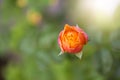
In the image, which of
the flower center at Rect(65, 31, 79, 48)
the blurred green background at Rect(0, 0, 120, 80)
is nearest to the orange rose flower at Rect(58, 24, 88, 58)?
the flower center at Rect(65, 31, 79, 48)

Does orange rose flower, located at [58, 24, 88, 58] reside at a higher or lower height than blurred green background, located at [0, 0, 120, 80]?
lower

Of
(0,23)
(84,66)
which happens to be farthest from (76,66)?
(0,23)

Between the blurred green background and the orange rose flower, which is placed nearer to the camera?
the orange rose flower

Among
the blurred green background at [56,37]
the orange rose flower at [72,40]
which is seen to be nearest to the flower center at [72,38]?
the orange rose flower at [72,40]

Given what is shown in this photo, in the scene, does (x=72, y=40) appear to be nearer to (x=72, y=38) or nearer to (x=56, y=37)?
(x=72, y=38)

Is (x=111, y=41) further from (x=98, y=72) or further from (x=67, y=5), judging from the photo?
(x=67, y=5)

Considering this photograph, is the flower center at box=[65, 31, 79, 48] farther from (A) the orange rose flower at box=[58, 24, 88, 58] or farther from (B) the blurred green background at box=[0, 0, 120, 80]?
(B) the blurred green background at box=[0, 0, 120, 80]

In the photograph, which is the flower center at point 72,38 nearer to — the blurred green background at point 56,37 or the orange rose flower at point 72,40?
the orange rose flower at point 72,40

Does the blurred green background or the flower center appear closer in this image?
the flower center

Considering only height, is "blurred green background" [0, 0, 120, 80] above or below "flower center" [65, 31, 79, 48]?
above
